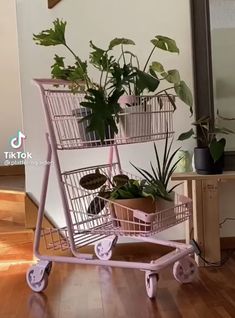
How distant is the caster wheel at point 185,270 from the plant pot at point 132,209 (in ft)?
0.90

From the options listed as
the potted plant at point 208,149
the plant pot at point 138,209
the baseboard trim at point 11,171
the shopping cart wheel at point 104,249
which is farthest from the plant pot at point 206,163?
the baseboard trim at point 11,171

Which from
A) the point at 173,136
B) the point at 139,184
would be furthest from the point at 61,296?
the point at 173,136

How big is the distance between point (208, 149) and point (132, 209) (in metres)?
0.51

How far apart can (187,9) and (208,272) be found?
1.26 metres

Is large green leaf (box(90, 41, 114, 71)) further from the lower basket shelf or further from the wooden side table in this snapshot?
the wooden side table

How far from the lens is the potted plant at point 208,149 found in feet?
6.87

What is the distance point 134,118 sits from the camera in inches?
73.3

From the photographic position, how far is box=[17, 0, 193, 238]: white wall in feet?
7.75

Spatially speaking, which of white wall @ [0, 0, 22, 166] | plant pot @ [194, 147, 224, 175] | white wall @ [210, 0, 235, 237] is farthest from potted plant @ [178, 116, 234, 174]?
white wall @ [0, 0, 22, 166]

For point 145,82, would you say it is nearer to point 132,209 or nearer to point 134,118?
point 134,118

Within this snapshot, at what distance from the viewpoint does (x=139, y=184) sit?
1.93 meters

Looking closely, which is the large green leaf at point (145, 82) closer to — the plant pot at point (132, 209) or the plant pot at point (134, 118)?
the plant pot at point (134, 118)

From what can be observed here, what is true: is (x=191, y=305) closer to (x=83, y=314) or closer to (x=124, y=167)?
(x=83, y=314)

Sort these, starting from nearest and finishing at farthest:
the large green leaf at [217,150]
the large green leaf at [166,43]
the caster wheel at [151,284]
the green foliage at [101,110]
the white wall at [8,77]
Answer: the green foliage at [101,110], the caster wheel at [151,284], the large green leaf at [166,43], the large green leaf at [217,150], the white wall at [8,77]
